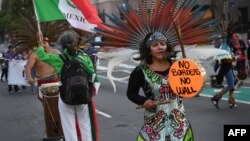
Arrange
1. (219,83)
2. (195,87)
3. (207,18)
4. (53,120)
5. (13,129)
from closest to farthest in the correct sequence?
(195,87)
(207,18)
(53,120)
(13,129)
(219,83)

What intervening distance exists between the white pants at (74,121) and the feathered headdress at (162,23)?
1.87m

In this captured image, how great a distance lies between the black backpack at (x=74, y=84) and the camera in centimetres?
621

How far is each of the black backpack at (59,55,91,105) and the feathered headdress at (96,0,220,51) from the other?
61.6 inches

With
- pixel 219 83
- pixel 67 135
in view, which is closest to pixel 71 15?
pixel 67 135

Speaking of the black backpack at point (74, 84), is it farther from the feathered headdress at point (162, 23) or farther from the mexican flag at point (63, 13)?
the feathered headdress at point (162, 23)

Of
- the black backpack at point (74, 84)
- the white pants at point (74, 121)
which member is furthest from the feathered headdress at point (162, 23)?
the white pants at point (74, 121)

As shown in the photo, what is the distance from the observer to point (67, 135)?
643cm

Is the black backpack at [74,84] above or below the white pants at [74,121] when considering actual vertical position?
above

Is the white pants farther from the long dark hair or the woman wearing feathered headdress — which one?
the long dark hair

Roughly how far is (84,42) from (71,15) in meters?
0.49

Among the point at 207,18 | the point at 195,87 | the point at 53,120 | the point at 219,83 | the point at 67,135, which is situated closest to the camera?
the point at 195,87

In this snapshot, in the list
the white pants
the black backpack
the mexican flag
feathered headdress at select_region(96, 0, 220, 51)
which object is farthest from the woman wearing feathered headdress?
the mexican flag

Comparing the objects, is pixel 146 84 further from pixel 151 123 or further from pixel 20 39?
pixel 20 39

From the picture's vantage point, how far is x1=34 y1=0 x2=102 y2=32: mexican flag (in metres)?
7.29
